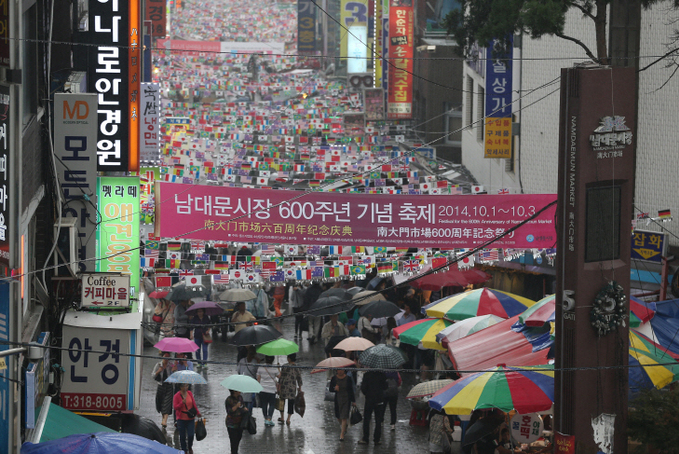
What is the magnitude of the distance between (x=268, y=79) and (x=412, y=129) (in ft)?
144

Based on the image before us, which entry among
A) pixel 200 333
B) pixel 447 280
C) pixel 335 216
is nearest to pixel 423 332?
pixel 335 216

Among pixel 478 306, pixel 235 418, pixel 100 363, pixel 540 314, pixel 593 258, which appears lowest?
pixel 235 418

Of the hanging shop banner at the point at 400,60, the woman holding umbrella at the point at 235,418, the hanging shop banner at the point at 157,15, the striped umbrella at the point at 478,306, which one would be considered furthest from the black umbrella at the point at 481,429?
the hanging shop banner at the point at 157,15

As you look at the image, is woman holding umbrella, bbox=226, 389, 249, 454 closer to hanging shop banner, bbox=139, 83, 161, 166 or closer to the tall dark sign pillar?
the tall dark sign pillar

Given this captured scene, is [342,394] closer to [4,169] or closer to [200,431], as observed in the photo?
[200,431]

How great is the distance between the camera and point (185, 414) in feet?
43.8

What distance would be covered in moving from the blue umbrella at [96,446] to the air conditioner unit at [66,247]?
323 cm

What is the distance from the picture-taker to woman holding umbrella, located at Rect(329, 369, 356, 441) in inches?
572

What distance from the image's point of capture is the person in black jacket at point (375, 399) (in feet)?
47.5

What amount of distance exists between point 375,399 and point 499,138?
550 inches

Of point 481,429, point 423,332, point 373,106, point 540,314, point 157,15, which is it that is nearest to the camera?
point 481,429

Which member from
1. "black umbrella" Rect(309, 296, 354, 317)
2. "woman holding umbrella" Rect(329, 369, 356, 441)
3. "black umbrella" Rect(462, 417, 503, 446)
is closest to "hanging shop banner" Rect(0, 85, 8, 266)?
"black umbrella" Rect(462, 417, 503, 446)

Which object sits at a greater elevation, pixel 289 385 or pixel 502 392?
pixel 502 392

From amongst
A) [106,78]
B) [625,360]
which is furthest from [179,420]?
[625,360]
